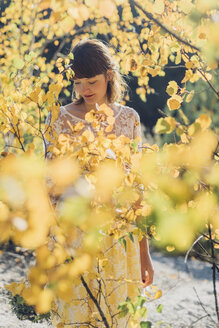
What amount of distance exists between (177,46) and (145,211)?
2.35 ft

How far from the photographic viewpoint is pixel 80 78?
163cm

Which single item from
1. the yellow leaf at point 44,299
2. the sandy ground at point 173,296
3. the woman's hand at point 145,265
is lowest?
the sandy ground at point 173,296

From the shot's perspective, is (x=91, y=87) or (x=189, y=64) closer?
(x=189, y=64)

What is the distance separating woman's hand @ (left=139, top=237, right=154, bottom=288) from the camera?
1718 mm

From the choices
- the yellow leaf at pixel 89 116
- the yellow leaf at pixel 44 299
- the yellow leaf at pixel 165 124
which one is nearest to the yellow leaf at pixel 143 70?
the yellow leaf at pixel 89 116

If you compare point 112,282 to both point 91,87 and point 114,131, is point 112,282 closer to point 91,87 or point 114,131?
point 114,131

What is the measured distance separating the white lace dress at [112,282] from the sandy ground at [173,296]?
1.23 metres

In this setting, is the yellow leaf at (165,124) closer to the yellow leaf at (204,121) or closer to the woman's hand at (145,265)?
the yellow leaf at (204,121)

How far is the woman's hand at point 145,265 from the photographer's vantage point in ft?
5.64

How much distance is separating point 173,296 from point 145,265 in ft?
8.75

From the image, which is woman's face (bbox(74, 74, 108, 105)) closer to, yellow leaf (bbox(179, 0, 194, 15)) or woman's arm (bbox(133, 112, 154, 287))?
woman's arm (bbox(133, 112, 154, 287))

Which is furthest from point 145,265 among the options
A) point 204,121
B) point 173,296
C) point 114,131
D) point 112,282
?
point 173,296

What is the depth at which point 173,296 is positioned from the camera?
161 inches

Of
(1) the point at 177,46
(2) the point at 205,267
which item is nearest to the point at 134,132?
(1) the point at 177,46
